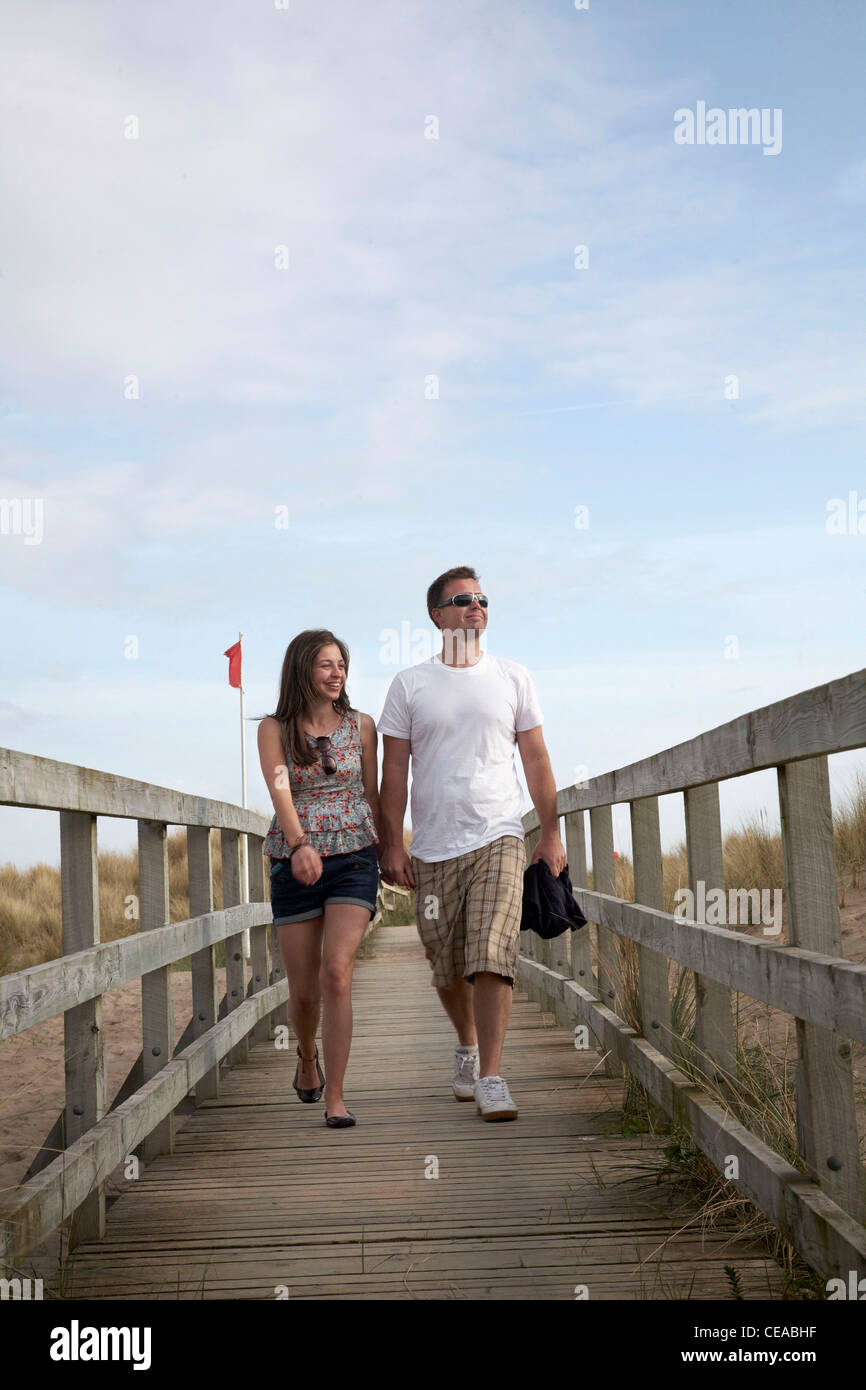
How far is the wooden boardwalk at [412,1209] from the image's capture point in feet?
10.6

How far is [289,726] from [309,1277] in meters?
2.21

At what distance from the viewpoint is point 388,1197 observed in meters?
4.04

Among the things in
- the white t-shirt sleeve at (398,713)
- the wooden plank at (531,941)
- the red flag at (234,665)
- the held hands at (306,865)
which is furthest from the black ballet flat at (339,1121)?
the red flag at (234,665)

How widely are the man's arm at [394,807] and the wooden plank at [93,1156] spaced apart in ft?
3.47

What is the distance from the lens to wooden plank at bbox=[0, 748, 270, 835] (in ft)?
10.1

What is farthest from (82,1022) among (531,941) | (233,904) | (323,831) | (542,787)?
(531,941)

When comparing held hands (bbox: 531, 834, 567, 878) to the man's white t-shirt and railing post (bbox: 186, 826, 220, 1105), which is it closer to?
the man's white t-shirt

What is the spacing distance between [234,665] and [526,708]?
19283mm

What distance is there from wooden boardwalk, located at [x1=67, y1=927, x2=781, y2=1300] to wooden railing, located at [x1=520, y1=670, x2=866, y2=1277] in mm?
237

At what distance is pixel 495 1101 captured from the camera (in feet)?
16.3

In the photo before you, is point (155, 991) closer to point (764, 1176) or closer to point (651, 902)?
point (651, 902)

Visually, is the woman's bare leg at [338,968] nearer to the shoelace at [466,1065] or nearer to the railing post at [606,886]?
the shoelace at [466,1065]
